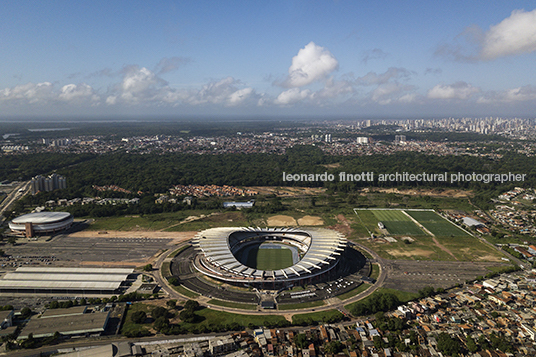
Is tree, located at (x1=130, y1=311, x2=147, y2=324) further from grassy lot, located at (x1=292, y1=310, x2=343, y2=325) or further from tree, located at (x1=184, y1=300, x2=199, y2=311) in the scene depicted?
grassy lot, located at (x1=292, y1=310, x2=343, y2=325)

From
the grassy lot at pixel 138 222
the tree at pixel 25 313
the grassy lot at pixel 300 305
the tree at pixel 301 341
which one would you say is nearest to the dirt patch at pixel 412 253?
the grassy lot at pixel 300 305

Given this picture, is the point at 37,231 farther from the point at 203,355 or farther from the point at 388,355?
the point at 388,355

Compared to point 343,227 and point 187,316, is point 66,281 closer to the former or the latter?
point 187,316

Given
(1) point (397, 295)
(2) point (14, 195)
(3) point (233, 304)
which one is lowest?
(1) point (397, 295)

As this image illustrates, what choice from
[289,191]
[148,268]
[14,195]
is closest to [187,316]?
[148,268]


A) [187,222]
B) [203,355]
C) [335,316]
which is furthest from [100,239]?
[335,316]

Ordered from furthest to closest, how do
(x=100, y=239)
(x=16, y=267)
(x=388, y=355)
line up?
1. (x=100, y=239)
2. (x=16, y=267)
3. (x=388, y=355)
